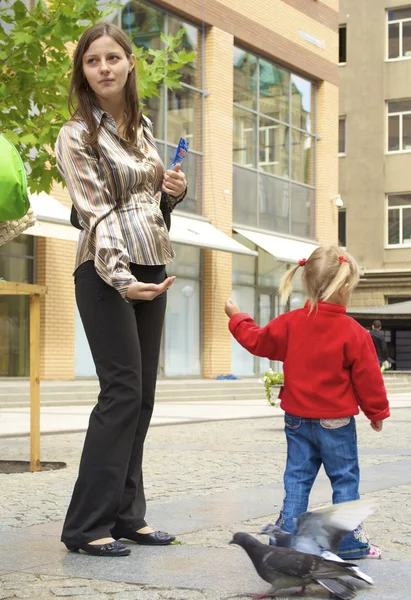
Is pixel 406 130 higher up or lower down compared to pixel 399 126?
lower down

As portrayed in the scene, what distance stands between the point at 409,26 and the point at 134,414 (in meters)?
37.2

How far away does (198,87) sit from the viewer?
25.5m

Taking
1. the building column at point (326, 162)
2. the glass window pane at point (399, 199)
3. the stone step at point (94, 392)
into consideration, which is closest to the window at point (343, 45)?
the glass window pane at point (399, 199)

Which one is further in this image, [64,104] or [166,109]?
[166,109]

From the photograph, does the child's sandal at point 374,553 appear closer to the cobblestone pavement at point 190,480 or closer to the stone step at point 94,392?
the cobblestone pavement at point 190,480

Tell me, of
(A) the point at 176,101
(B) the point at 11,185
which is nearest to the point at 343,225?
(A) the point at 176,101

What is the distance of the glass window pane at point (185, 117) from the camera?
24609 millimetres

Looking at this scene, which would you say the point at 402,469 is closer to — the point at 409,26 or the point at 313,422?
the point at 313,422

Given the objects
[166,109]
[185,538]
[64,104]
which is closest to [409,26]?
[166,109]

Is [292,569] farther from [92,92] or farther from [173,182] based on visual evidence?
[92,92]

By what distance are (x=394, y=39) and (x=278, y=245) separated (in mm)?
15717

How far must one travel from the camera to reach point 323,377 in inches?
161

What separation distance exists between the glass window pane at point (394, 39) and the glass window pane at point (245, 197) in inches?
570

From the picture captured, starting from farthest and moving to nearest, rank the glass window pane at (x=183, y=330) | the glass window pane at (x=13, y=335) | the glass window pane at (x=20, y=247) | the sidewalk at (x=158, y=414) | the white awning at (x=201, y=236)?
the glass window pane at (x=183, y=330)
the white awning at (x=201, y=236)
the glass window pane at (x=13, y=335)
the glass window pane at (x=20, y=247)
the sidewalk at (x=158, y=414)
